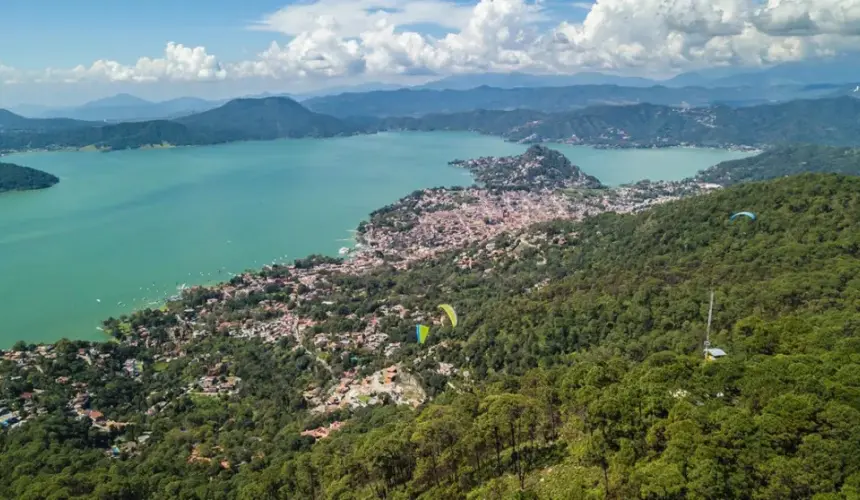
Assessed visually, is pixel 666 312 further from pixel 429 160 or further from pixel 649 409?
pixel 429 160

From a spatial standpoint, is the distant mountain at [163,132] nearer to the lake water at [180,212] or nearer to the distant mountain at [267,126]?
the distant mountain at [267,126]

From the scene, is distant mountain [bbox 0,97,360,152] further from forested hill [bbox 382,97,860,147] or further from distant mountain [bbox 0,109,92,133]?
forested hill [bbox 382,97,860,147]

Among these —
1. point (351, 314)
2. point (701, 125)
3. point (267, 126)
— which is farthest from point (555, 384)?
point (267, 126)

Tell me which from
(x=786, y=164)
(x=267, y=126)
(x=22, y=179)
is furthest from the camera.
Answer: (x=267, y=126)

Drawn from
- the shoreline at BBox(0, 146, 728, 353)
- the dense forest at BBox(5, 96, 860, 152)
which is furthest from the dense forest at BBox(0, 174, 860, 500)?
the dense forest at BBox(5, 96, 860, 152)

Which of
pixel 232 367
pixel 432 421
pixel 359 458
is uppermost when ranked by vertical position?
pixel 432 421

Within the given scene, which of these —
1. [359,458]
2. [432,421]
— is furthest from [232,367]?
[432,421]

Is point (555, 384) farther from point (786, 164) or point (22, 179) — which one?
point (22, 179)

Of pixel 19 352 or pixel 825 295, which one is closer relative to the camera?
pixel 825 295
